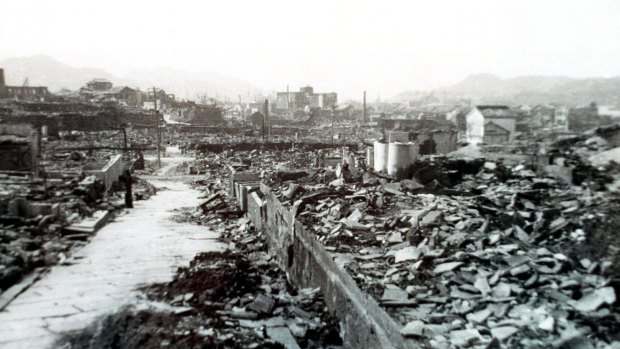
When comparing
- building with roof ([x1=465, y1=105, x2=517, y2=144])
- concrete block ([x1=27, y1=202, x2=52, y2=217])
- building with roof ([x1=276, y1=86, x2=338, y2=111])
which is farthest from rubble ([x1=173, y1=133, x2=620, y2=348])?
building with roof ([x1=276, y1=86, x2=338, y2=111])

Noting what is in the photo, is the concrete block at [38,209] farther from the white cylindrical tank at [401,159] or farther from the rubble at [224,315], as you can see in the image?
the white cylindrical tank at [401,159]

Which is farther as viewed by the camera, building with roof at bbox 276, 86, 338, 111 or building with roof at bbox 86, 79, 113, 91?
building with roof at bbox 276, 86, 338, 111

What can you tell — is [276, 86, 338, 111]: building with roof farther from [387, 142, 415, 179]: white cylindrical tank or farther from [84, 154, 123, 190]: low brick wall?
[387, 142, 415, 179]: white cylindrical tank

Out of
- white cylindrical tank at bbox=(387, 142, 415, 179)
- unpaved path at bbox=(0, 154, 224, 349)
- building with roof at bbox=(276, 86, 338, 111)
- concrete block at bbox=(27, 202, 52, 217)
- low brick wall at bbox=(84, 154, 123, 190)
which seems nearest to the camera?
unpaved path at bbox=(0, 154, 224, 349)

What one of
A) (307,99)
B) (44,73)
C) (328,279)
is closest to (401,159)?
(328,279)

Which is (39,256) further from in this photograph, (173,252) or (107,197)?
(107,197)

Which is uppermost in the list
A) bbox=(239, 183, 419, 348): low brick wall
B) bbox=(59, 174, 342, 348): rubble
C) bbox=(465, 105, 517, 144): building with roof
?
bbox=(465, 105, 517, 144): building with roof
